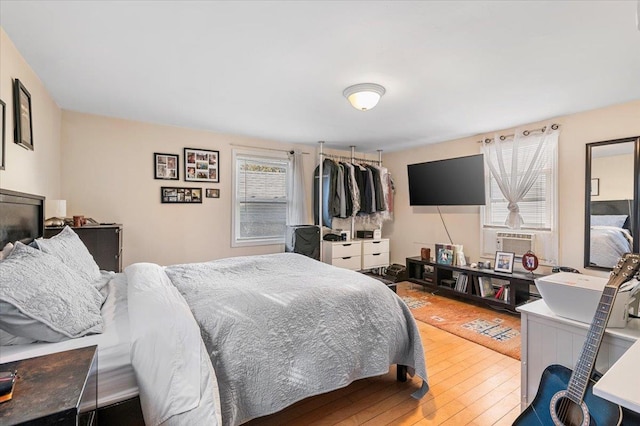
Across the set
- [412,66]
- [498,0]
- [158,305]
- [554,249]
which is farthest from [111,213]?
[554,249]

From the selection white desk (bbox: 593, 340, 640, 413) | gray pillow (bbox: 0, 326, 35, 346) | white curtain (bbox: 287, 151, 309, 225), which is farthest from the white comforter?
white curtain (bbox: 287, 151, 309, 225)

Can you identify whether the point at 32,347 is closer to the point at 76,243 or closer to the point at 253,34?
the point at 76,243

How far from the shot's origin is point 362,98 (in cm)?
249

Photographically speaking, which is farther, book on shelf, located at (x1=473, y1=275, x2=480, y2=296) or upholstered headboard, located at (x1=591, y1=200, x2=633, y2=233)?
book on shelf, located at (x1=473, y1=275, x2=480, y2=296)

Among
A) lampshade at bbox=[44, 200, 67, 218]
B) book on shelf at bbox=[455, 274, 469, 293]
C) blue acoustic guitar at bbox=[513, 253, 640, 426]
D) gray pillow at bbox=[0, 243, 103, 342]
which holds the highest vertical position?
lampshade at bbox=[44, 200, 67, 218]

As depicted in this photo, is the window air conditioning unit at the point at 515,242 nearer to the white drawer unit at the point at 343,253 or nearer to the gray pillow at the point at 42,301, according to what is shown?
the white drawer unit at the point at 343,253

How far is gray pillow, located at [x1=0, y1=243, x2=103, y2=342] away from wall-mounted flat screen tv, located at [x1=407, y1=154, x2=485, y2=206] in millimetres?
3968

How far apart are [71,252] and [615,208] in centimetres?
446

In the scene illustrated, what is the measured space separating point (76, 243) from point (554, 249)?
14.5ft

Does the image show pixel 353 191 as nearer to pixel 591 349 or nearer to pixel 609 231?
pixel 609 231

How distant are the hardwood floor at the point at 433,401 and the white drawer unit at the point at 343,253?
7.40ft

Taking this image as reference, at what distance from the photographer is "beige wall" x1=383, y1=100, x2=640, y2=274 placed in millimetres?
2988

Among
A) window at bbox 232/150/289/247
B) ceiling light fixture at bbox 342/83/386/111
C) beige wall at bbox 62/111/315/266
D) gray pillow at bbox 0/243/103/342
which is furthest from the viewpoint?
window at bbox 232/150/289/247

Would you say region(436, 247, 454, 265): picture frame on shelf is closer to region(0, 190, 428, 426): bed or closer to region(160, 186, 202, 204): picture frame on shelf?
region(0, 190, 428, 426): bed
